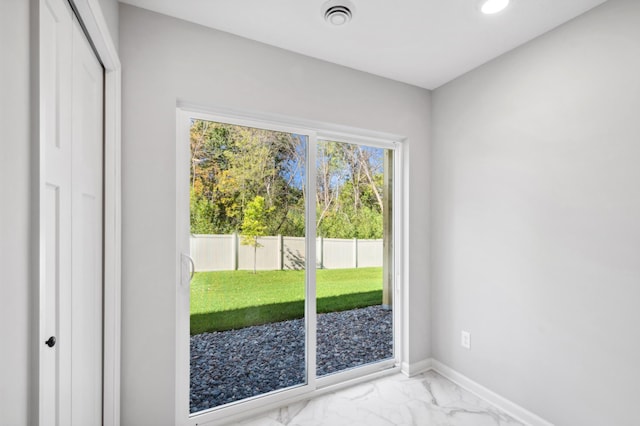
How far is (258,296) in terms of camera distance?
83.7 inches

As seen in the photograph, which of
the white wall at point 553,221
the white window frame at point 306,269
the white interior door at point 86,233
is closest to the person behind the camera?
the white interior door at point 86,233

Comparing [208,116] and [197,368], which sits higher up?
[208,116]

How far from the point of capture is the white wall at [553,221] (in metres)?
1.58

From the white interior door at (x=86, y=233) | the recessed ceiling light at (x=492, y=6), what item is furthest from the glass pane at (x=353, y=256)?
the white interior door at (x=86, y=233)

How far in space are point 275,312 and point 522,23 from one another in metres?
2.37

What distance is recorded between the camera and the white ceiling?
1668mm

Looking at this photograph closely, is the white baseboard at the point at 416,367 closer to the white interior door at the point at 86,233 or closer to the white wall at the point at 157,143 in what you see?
the white wall at the point at 157,143

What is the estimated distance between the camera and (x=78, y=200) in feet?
4.10

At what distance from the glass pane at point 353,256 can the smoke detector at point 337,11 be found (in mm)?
848

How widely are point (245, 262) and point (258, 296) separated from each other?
0.26m

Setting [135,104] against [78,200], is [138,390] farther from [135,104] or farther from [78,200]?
[135,104]

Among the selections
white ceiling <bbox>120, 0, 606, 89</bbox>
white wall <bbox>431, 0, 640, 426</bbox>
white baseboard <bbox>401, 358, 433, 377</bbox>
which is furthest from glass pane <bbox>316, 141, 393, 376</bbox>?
white ceiling <bbox>120, 0, 606, 89</bbox>

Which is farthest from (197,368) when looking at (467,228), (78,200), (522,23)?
(522,23)
